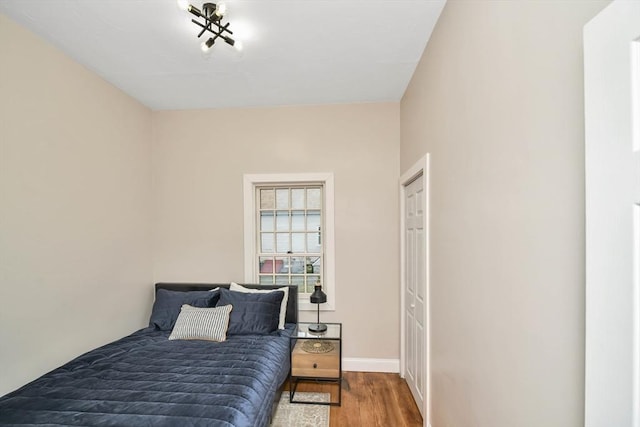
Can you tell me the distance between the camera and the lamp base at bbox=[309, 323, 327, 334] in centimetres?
297

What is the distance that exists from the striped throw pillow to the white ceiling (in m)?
2.12

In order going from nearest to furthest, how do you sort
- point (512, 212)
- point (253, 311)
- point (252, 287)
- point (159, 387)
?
point (512, 212)
point (159, 387)
point (253, 311)
point (252, 287)

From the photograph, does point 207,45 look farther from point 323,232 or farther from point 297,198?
point 323,232

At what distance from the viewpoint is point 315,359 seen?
266cm

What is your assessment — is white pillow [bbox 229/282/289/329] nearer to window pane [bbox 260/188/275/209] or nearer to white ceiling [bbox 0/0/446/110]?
window pane [bbox 260/188/275/209]

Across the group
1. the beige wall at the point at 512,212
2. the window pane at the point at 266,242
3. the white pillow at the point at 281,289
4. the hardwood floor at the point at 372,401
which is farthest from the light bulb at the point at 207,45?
the hardwood floor at the point at 372,401

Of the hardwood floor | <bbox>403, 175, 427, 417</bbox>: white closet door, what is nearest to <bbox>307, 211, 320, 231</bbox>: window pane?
<bbox>403, 175, 427, 417</bbox>: white closet door

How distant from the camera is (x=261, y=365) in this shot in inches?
86.7

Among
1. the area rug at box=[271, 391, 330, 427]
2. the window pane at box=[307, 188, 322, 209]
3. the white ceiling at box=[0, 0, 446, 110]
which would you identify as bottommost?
the area rug at box=[271, 391, 330, 427]

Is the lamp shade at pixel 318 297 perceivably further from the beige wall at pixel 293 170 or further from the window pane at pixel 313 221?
the window pane at pixel 313 221

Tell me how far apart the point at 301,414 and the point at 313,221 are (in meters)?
1.83

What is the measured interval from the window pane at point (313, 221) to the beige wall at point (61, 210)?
180 cm

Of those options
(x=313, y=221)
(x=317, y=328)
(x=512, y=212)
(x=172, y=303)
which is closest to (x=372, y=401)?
(x=317, y=328)

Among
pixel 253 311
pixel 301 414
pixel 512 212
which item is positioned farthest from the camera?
pixel 253 311
